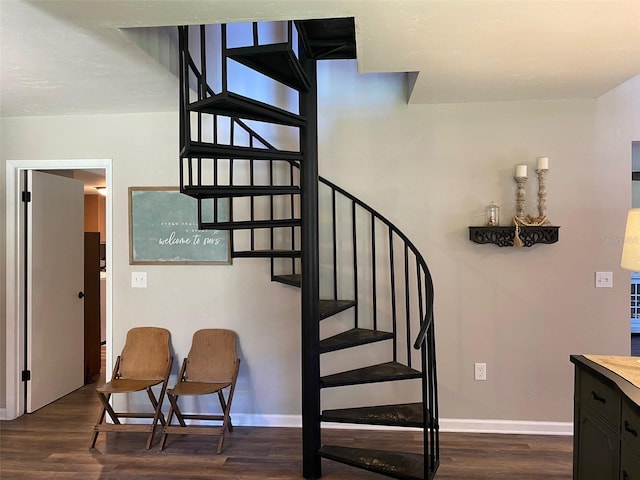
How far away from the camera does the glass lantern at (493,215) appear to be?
9.44 feet

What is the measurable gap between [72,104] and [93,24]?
1305 mm

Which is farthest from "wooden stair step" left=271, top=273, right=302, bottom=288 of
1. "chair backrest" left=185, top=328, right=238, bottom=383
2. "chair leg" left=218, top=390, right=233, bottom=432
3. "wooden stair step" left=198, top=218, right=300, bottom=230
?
"chair leg" left=218, top=390, right=233, bottom=432

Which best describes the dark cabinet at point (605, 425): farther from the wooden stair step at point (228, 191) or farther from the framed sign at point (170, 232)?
the framed sign at point (170, 232)

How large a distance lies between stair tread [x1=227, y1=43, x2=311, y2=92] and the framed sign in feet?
3.99

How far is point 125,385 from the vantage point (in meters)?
2.84

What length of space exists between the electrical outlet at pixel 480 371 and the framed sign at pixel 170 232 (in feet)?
6.68

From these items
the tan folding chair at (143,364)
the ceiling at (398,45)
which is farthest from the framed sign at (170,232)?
the ceiling at (398,45)

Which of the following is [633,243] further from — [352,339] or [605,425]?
[352,339]

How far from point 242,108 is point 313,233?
81 centimetres

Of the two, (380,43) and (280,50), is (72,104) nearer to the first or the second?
(280,50)

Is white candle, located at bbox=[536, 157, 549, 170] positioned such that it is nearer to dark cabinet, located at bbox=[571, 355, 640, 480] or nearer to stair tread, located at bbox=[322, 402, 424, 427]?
dark cabinet, located at bbox=[571, 355, 640, 480]

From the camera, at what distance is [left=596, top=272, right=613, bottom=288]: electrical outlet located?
288cm

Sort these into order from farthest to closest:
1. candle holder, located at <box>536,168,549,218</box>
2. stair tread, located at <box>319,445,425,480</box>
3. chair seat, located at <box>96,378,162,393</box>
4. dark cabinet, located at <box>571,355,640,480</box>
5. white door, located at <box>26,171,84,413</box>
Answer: white door, located at <box>26,171,84,413</box> < candle holder, located at <box>536,168,549,218</box> < chair seat, located at <box>96,378,162,393</box> < stair tread, located at <box>319,445,425,480</box> < dark cabinet, located at <box>571,355,640,480</box>

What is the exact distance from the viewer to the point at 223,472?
97.5 inches
